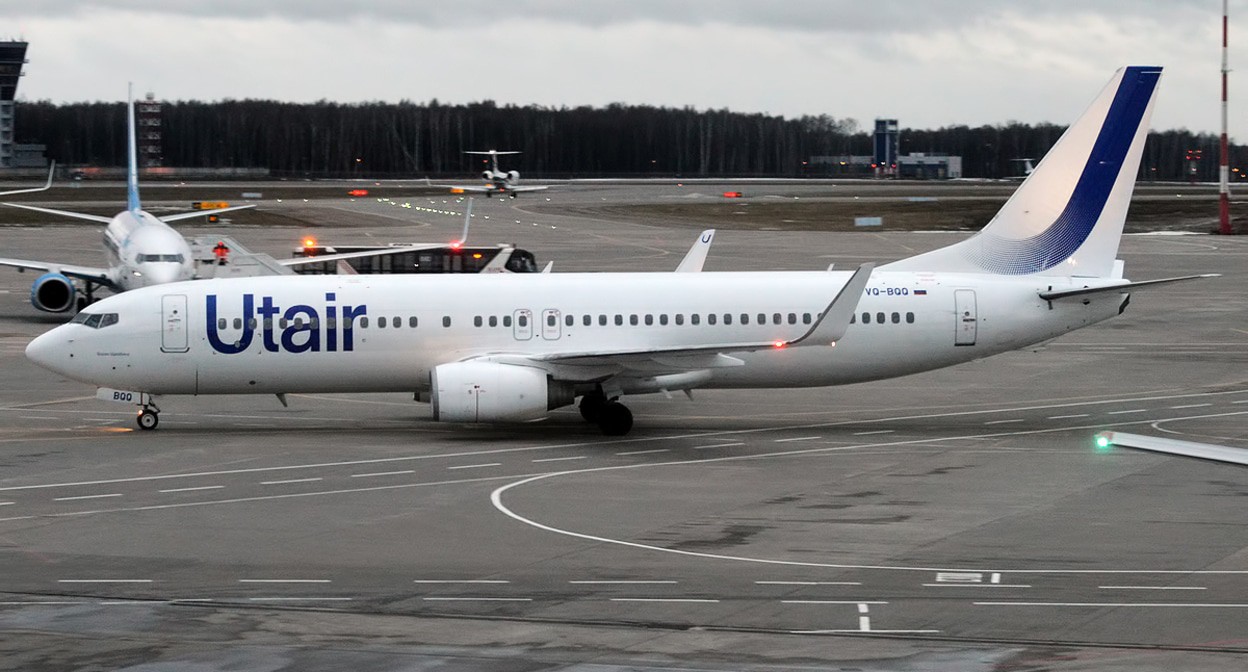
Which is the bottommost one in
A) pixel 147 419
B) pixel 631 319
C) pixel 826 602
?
pixel 826 602

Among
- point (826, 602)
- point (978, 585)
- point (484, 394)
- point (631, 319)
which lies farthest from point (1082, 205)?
point (826, 602)

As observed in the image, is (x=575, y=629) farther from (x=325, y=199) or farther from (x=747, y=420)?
(x=325, y=199)

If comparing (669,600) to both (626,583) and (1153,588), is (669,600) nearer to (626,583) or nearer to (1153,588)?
(626,583)

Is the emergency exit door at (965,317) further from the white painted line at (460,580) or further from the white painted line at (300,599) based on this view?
the white painted line at (300,599)

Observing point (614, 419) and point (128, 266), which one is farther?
point (128, 266)

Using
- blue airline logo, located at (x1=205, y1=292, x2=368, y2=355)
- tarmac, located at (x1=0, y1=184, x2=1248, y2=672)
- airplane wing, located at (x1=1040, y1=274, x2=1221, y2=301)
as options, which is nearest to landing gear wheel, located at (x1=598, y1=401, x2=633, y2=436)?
tarmac, located at (x1=0, y1=184, x2=1248, y2=672)

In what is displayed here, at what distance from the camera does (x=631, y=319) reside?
37.1 m

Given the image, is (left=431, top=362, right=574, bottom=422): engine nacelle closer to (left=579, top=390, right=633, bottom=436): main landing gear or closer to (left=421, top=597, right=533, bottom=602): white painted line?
(left=579, top=390, right=633, bottom=436): main landing gear

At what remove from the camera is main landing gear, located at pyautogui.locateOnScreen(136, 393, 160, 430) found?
1484 inches

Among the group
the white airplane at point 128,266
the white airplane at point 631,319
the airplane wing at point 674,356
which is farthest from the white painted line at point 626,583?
the white airplane at point 128,266

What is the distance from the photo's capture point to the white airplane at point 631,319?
36469mm

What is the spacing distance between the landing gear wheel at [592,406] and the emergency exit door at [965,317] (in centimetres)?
842

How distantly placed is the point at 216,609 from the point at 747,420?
20.3 m

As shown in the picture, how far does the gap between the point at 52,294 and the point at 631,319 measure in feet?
111
